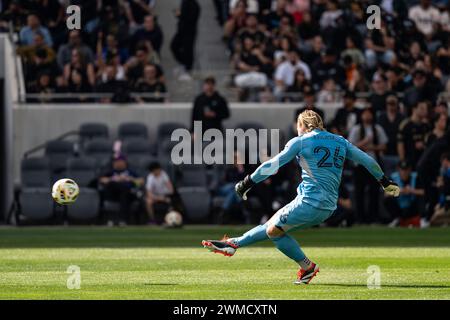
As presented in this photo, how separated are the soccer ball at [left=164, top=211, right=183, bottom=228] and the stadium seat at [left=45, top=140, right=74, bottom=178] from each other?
3.93m

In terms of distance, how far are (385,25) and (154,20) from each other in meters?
5.65

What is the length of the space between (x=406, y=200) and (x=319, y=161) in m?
13.7

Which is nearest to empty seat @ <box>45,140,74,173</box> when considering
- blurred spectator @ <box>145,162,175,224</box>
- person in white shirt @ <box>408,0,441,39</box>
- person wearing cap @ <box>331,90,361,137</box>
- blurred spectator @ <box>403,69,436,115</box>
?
blurred spectator @ <box>145,162,175,224</box>

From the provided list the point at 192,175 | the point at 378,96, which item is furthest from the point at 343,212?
the point at 192,175

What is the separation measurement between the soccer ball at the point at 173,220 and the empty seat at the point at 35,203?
10.5 ft

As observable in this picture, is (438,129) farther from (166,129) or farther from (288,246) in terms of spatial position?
(288,246)

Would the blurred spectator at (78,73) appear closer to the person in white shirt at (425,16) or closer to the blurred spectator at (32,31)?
the blurred spectator at (32,31)

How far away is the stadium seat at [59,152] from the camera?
31688 mm

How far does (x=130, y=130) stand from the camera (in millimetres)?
32125

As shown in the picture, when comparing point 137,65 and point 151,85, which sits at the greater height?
point 137,65

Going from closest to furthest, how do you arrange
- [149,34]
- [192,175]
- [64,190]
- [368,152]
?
[64,190]
[368,152]
[192,175]
[149,34]

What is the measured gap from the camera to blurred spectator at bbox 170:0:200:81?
33781 mm

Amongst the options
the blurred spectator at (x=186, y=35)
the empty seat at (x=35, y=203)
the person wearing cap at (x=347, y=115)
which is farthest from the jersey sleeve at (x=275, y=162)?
the blurred spectator at (x=186, y=35)

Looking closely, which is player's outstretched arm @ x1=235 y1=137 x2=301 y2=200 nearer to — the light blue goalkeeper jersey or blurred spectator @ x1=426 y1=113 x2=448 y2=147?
the light blue goalkeeper jersey
